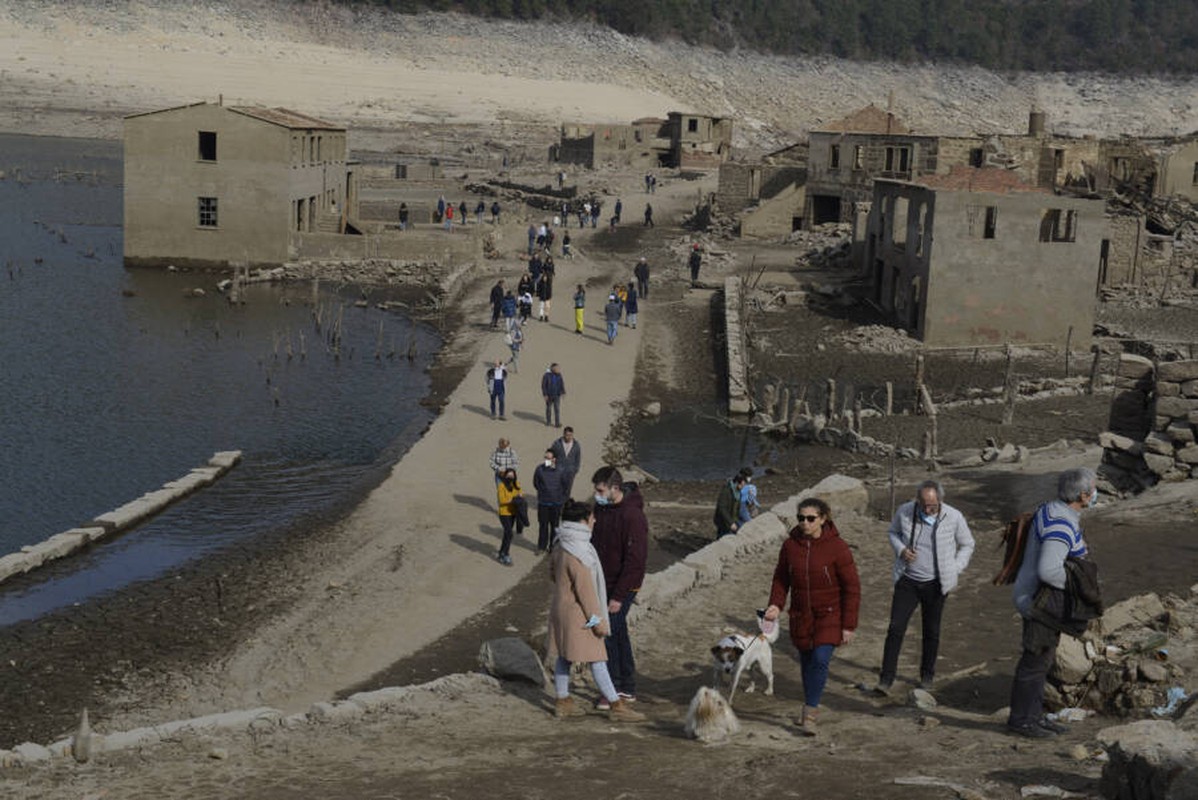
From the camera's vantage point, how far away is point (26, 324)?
44.2 meters

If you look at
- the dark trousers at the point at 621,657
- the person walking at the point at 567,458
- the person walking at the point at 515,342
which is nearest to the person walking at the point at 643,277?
the person walking at the point at 515,342

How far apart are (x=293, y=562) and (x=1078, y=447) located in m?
12.7

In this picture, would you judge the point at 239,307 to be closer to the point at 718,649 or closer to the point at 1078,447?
the point at 1078,447

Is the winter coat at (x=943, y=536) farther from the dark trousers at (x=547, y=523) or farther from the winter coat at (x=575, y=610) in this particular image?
the dark trousers at (x=547, y=523)

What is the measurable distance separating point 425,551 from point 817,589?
457 inches

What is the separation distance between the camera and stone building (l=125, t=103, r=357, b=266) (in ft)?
178

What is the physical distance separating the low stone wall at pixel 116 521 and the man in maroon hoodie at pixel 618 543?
12.1 metres

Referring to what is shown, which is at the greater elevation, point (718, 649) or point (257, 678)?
point (718, 649)

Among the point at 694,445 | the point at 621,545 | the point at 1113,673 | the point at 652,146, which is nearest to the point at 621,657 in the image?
the point at 621,545

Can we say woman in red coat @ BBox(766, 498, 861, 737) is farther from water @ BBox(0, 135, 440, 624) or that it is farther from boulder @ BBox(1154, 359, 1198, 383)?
water @ BBox(0, 135, 440, 624)

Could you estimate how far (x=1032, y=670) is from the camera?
10.9 m

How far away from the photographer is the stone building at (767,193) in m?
64.1

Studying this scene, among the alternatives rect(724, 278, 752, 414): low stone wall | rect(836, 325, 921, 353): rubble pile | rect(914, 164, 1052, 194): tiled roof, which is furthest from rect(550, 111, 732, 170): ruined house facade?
rect(836, 325, 921, 353): rubble pile

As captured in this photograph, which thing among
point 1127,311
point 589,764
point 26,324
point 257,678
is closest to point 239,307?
point 26,324
